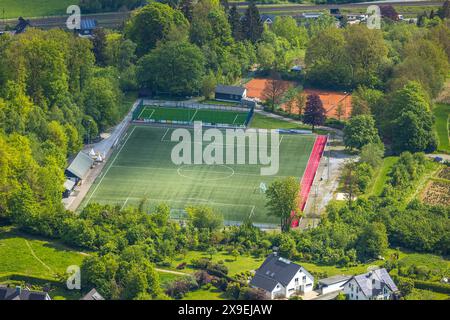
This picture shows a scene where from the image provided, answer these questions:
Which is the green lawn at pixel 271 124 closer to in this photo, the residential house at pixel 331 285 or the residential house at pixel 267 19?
the residential house at pixel 267 19

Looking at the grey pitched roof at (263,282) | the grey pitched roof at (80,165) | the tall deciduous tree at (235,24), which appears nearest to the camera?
the grey pitched roof at (263,282)

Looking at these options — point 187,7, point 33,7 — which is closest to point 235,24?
point 187,7

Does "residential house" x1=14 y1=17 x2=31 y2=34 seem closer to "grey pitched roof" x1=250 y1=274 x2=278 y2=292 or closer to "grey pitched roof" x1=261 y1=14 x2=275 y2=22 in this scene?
"grey pitched roof" x1=261 y1=14 x2=275 y2=22

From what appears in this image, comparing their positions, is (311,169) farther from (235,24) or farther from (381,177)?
(235,24)

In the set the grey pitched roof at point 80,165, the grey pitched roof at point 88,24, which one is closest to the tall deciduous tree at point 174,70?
the grey pitched roof at point 80,165

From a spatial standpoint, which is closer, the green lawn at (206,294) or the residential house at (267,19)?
the green lawn at (206,294)

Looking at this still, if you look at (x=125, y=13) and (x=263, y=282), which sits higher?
(x=263, y=282)
